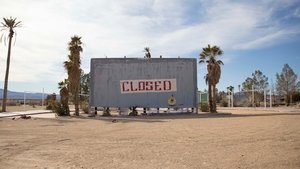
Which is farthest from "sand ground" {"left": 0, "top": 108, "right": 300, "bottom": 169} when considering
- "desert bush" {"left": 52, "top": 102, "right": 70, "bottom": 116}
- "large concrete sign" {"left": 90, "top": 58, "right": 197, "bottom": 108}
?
"large concrete sign" {"left": 90, "top": 58, "right": 197, "bottom": 108}

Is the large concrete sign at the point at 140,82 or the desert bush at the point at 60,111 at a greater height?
the large concrete sign at the point at 140,82

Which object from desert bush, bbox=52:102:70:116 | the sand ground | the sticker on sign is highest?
the sticker on sign

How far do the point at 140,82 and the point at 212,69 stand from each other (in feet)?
26.4

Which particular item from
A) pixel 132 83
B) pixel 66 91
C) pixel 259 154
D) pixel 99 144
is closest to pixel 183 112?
pixel 132 83

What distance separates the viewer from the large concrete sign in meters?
33.4

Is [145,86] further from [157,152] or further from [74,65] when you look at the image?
[157,152]

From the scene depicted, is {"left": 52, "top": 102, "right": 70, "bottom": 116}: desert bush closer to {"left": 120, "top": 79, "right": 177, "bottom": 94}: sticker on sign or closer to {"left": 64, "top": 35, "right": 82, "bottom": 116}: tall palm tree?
{"left": 64, "top": 35, "right": 82, "bottom": 116}: tall palm tree

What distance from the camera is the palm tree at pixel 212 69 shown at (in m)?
36.8

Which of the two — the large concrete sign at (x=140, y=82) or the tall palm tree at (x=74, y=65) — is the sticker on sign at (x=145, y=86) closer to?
the large concrete sign at (x=140, y=82)

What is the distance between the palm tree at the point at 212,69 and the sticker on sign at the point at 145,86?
5422 millimetres

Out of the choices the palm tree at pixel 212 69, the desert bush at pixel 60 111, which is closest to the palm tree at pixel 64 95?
the desert bush at pixel 60 111

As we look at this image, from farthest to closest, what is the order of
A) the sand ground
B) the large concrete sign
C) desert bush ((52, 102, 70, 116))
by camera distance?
the large concrete sign
desert bush ((52, 102, 70, 116))
the sand ground

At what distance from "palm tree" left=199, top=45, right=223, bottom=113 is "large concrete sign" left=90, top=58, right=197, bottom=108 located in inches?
136

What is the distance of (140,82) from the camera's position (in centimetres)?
3353
